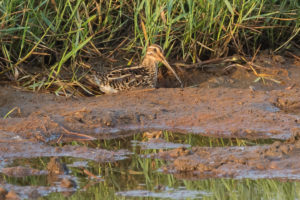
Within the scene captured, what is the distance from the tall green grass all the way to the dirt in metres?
0.30

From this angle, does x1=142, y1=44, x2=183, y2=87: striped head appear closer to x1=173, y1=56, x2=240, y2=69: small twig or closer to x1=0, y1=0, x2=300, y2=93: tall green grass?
x1=0, y1=0, x2=300, y2=93: tall green grass

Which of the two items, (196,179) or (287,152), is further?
(287,152)

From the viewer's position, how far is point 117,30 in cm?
813

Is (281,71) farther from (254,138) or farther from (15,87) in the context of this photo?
(15,87)

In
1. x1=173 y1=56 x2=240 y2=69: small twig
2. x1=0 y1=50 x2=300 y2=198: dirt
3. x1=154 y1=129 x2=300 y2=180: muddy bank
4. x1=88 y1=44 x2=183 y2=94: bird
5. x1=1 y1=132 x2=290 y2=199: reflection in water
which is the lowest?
x1=1 y1=132 x2=290 y2=199: reflection in water

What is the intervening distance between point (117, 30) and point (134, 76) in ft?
2.64

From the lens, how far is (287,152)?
5207mm

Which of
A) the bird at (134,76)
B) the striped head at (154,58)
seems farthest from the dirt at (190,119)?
the striped head at (154,58)

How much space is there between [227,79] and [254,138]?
203 cm

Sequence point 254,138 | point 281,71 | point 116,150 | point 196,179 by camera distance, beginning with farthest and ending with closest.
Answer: point 281,71, point 254,138, point 116,150, point 196,179

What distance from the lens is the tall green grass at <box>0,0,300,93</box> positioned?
725cm

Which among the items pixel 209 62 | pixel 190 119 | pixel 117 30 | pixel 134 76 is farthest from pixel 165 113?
pixel 117 30

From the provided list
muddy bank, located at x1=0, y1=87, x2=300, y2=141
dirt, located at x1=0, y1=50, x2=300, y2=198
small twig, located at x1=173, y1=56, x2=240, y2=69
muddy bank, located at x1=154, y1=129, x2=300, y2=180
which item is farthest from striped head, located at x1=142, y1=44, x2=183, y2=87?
muddy bank, located at x1=154, y1=129, x2=300, y2=180

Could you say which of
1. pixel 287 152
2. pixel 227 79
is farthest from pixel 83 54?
pixel 287 152
